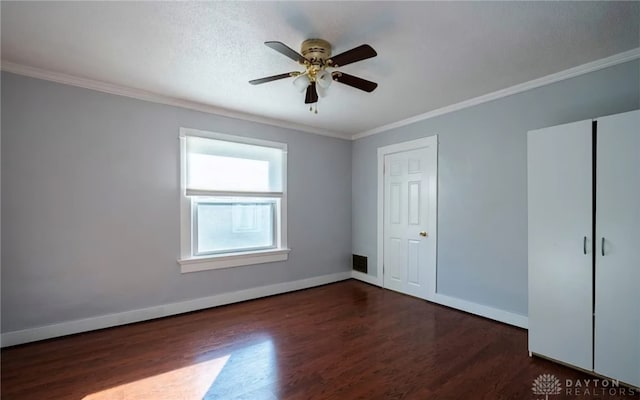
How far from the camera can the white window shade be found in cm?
359

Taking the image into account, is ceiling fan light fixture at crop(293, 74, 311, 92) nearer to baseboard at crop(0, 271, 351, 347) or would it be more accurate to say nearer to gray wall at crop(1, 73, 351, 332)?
gray wall at crop(1, 73, 351, 332)

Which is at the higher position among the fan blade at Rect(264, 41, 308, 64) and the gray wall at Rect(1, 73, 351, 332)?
the fan blade at Rect(264, 41, 308, 64)

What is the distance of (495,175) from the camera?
3.23 metres

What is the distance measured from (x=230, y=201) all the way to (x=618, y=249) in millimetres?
Result: 3805

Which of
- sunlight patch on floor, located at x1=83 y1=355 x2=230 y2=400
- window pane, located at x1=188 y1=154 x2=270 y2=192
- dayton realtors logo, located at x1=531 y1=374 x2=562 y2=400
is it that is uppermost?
window pane, located at x1=188 y1=154 x2=270 y2=192

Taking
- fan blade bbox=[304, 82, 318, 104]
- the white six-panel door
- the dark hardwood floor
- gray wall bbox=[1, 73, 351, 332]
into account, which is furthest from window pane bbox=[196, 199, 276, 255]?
fan blade bbox=[304, 82, 318, 104]

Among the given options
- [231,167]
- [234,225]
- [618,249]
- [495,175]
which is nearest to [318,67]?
[231,167]

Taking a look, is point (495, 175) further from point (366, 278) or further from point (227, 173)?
point (227, 173)

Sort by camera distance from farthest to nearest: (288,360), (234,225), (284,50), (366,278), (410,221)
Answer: (366,278), (410,221), (234,225), (288,360), (284,50)

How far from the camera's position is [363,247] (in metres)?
4.91

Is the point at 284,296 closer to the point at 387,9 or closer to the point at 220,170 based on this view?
the point at 220,170

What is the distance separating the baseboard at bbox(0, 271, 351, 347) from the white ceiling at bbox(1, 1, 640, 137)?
2431 millimetres

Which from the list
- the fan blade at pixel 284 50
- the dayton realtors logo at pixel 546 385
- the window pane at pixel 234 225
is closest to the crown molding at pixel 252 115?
the window pane at pixel 234 225

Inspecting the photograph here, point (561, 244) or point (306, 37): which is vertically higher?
point (306, 37)
